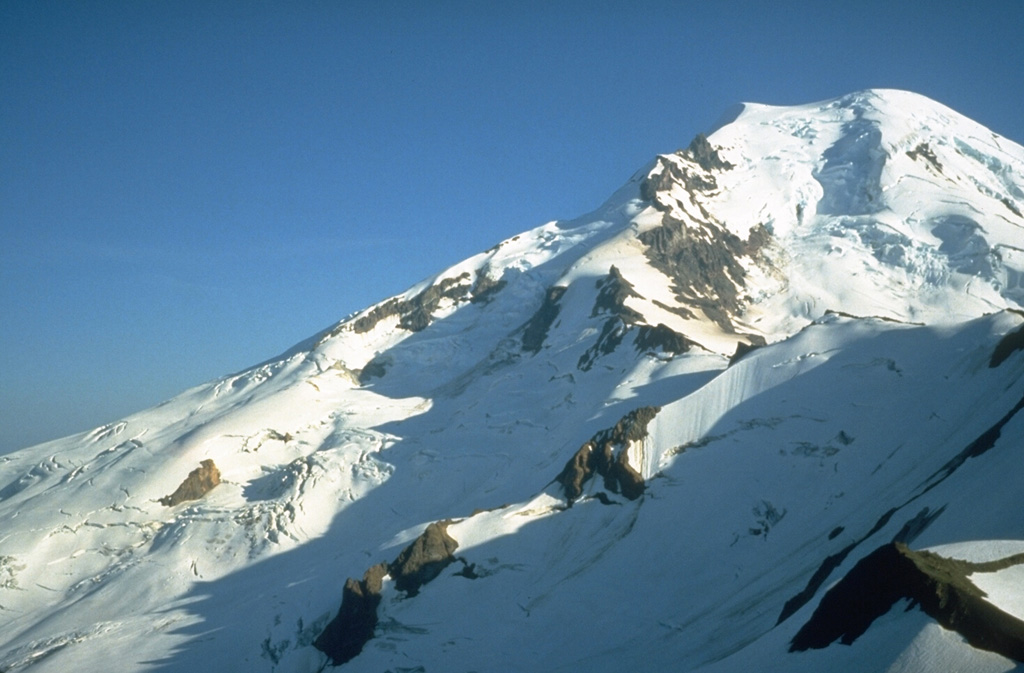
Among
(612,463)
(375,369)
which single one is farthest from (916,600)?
(375,369)

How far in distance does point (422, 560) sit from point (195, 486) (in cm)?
3491

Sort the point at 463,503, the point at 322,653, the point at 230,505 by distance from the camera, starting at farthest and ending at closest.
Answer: the point at 230,505, the point at 463,503, the point at 322,653

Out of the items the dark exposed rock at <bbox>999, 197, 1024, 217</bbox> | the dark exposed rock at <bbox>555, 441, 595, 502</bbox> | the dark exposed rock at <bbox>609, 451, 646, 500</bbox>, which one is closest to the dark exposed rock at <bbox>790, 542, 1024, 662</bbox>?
the dark exposed rock at <bbox>609, 451, 646, 500</bbox>

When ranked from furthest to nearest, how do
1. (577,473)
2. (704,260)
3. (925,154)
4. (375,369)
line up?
(925,154), (704,260), (375,369), (577,473)

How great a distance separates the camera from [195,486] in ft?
289

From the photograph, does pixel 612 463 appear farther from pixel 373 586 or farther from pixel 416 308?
pixel 416 308

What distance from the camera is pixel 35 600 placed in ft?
261

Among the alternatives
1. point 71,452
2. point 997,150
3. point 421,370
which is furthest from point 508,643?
point 997,150

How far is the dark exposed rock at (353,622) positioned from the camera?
193 feet

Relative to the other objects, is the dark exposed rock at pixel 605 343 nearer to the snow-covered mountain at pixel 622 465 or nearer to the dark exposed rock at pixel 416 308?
the snow-covered mountain at pixel 622 465

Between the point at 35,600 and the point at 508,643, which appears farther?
the point at 35,600

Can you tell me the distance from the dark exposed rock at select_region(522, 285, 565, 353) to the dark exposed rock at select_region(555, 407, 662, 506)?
113ft

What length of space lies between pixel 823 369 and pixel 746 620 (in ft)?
79.6

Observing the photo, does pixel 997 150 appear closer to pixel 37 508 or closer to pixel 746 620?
pixel 746 620
